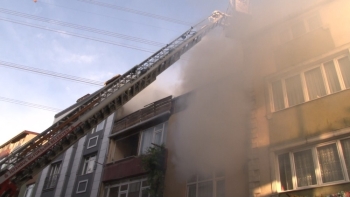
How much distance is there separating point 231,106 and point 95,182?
10548 mm

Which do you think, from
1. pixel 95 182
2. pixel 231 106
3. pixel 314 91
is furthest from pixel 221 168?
pixel 95 182

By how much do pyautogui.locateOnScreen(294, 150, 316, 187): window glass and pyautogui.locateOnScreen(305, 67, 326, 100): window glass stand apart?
6.15 ft

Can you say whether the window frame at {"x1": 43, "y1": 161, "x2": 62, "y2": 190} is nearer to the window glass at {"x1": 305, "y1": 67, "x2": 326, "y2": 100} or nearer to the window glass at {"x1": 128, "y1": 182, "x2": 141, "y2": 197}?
the window glass at {"x1": 128, "y1": 182, "x2": 141, "y2": 197}

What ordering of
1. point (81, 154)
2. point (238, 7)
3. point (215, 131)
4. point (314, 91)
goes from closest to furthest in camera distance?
point (314, 91)
point (215, 131)
point (238, 7)
point (81, 154)

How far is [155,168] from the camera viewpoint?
1418 cm

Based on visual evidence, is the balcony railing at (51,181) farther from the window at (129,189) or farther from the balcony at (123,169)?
the window at (129,189)

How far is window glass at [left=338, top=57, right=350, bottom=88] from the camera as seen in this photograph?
29.7 feet

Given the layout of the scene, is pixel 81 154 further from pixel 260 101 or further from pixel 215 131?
pixel 260 101

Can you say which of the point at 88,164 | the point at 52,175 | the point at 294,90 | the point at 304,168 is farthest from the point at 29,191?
the point at 304,168

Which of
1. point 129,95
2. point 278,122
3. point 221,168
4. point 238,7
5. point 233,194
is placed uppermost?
point 238,7

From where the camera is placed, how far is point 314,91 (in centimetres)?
Result: 977

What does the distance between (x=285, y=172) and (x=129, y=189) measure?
9242 millimetres

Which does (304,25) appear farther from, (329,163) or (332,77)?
(329,163)

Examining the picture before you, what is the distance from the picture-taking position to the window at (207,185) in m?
11.6
